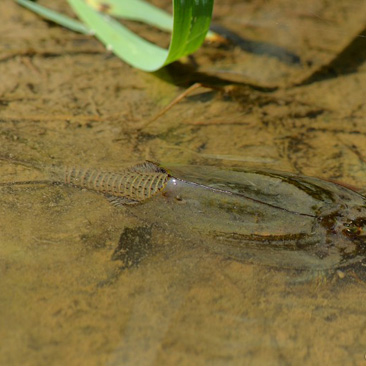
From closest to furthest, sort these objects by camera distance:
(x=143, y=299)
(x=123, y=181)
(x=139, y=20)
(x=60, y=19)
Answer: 1. (x=143, y=299)
2. (x=123, y=181)
3. (x=60, y=19)
4. (x=139, y=20)

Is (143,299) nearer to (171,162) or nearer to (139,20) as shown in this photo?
(171,162)

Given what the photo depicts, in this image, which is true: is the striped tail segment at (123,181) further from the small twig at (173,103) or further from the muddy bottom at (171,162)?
the small twig at (173,103)

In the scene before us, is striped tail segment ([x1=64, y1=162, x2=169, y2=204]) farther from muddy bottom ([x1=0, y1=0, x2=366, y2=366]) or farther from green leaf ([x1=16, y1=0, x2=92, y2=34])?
green leaf ([x1=16, y1=0, x2=92, y2=34])

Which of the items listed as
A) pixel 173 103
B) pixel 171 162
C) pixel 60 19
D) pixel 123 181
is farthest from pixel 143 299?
pixel 60 19

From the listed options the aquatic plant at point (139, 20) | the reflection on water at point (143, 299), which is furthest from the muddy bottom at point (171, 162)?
the aquatic plant at point (139, 20)

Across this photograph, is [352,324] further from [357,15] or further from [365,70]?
[357,15]

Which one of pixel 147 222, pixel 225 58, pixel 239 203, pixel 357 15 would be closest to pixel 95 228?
pixel 147 222
